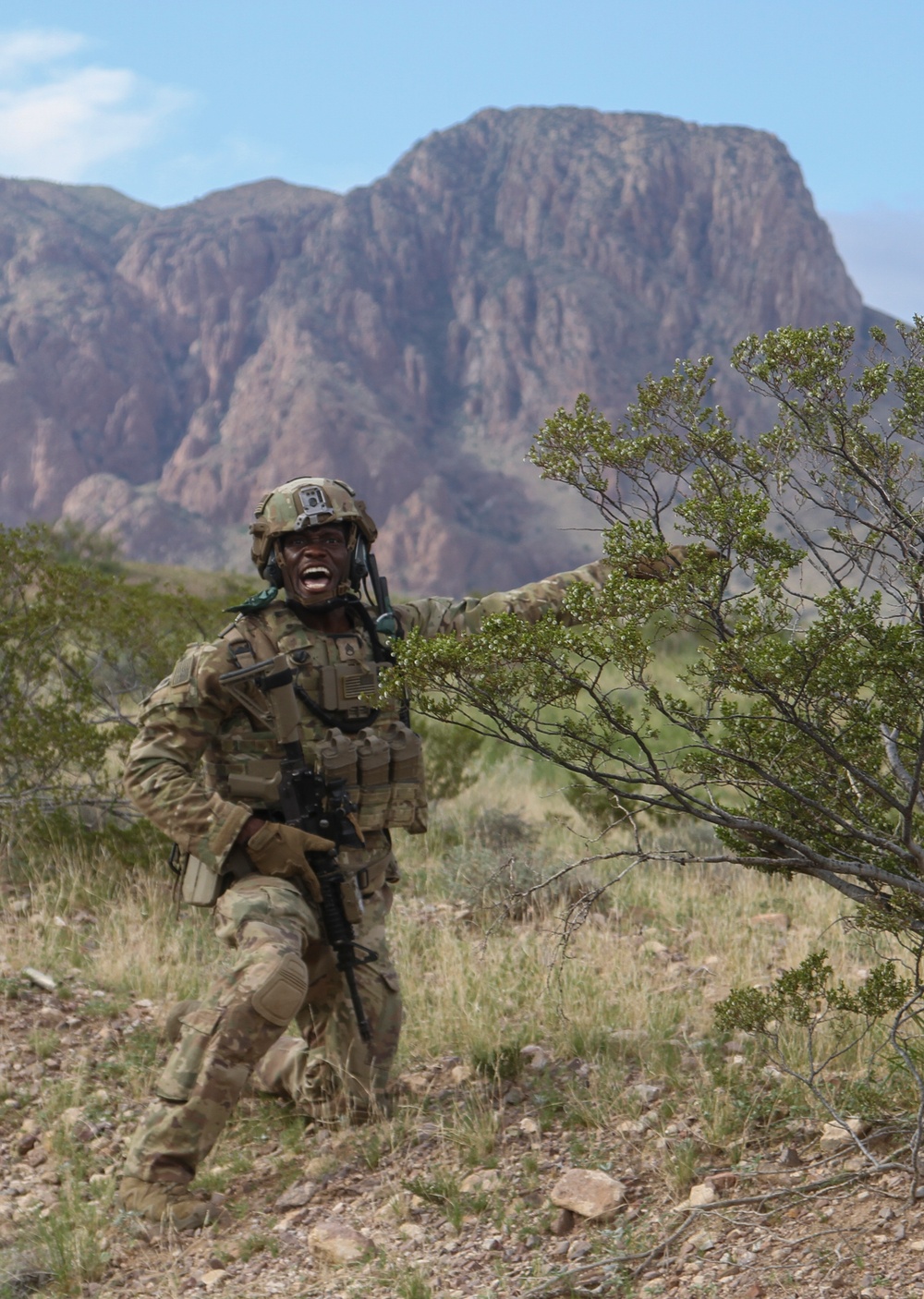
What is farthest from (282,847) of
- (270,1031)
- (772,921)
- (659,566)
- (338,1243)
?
(772,921)

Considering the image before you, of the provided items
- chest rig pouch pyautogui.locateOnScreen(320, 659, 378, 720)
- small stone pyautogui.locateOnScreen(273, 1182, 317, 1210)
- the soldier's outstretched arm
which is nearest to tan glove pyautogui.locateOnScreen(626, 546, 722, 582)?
the soldier's outstretched arm

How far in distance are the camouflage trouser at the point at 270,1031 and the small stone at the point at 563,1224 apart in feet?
3.34

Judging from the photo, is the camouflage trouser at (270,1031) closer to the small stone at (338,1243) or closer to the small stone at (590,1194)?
the small stone at (338,1243)

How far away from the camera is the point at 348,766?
178 inches

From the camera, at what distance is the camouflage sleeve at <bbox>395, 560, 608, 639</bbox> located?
4.59m

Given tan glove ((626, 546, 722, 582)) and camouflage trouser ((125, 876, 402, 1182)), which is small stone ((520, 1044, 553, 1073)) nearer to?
camouflage trouser ((125, 876, 402, 1182))

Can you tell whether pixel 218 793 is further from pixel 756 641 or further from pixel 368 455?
pixel 368 455

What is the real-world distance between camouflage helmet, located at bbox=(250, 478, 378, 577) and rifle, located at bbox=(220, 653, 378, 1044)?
1.64 ft

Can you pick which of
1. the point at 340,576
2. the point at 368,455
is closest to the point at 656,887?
the point at 340,576

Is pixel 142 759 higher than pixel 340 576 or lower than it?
lower

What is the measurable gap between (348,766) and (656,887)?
9.16 feet

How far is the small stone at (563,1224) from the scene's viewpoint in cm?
353

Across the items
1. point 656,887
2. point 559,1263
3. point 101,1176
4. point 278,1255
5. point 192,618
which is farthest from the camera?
point 192,618

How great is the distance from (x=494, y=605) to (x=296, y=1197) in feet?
6.96
